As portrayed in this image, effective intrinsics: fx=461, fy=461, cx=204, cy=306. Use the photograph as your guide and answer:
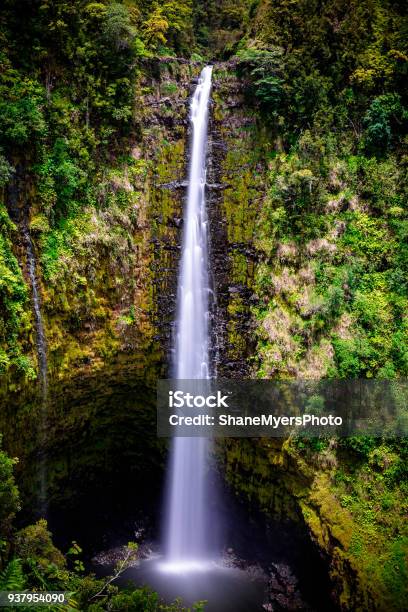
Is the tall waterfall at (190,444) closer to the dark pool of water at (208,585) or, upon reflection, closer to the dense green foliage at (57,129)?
the dark pool of water at (208,585)

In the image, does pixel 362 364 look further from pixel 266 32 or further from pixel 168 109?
pixel 266 32

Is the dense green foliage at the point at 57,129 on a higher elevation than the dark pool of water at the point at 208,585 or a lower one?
higher

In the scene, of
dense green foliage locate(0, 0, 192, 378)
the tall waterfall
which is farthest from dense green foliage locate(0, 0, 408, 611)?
the tall waterfall

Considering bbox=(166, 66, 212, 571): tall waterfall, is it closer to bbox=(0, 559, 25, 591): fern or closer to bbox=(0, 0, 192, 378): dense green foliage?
bbox=(0, 0, 192, 378): dense green foliage

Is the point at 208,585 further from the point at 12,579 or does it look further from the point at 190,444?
the point at 12,579

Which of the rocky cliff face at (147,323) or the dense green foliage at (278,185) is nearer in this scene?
the dense green foliage at (278,185)

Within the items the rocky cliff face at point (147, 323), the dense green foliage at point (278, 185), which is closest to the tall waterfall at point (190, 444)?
the rocky cliff face at point (147, 323)

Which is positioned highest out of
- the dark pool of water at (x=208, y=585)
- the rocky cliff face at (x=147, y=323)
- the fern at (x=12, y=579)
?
the rocky cliff face at (x=147, y=323)

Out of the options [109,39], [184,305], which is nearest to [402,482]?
[184,305]

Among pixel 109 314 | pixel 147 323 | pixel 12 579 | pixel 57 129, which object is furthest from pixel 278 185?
pixel 12 579
